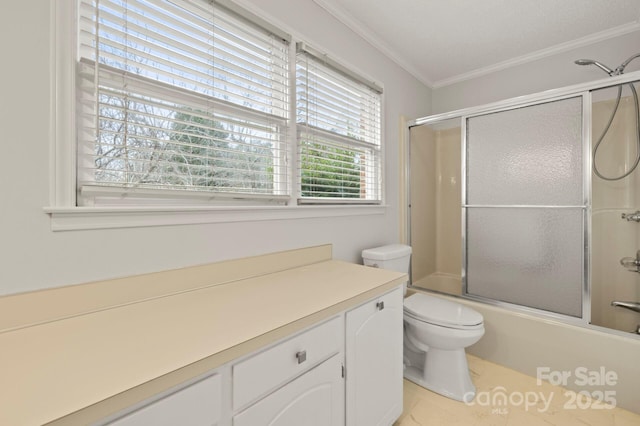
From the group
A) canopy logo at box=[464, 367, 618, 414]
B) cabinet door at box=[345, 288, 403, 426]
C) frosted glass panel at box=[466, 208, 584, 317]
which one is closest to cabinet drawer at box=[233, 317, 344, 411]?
cabinet door at box=[345, 288, 403, 426]

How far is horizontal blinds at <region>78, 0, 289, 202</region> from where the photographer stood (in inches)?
39.3

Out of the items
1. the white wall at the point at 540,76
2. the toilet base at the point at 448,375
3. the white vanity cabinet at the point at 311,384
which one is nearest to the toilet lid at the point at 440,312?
the toilet base at the point at 448,375

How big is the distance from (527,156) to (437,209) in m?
1.13

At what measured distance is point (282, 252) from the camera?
5.01 feet

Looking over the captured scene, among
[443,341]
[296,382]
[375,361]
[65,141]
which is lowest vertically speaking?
[443,341]

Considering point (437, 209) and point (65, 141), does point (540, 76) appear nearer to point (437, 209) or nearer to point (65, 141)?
point (437, 209)

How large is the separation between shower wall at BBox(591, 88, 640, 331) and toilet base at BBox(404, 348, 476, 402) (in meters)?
1.11

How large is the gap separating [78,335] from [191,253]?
0.47 m

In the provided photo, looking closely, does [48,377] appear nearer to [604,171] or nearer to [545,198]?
[545,198]

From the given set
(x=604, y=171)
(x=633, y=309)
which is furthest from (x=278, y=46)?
(x=633, y=309)

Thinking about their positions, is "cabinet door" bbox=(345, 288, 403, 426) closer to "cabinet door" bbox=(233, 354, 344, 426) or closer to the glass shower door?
"cabinet door" bbox=(233, 354, 344, 426)

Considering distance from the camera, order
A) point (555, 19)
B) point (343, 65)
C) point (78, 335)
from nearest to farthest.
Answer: point (78, 335) → point (343, 65) → point (555, 19)

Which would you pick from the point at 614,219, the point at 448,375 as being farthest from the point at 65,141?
the point at 614,219

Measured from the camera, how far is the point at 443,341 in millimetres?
1665
